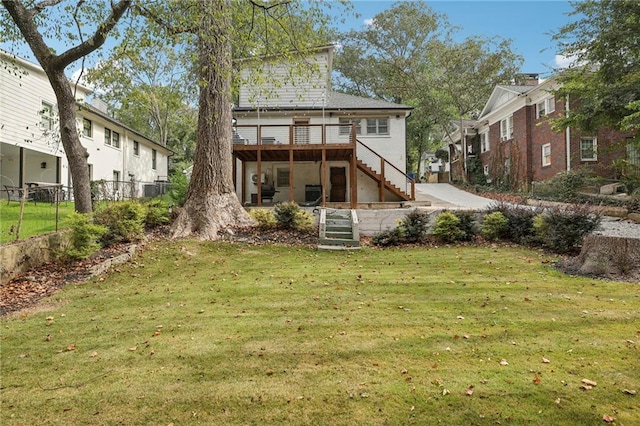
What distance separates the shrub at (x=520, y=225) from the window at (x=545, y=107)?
13873 millimetres

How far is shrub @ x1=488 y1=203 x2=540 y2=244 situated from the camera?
935 cm

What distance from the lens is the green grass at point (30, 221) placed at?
24.2 ft

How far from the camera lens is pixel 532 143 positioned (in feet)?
74.3

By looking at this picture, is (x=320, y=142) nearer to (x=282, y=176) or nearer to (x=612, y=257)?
(x=282, y=176)

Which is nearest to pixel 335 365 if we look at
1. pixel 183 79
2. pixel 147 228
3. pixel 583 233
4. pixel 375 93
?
pixel 583 233

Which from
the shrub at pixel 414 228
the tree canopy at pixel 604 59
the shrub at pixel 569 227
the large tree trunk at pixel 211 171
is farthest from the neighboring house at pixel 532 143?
the large tree trunk at pixel 211 171

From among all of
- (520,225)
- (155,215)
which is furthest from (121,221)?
(520,225)

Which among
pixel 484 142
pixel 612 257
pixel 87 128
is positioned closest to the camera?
pixel 612 257

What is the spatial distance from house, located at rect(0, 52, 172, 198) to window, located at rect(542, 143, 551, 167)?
2193 centimetres

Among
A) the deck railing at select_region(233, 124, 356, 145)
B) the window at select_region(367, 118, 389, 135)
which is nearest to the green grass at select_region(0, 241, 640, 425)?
the deck railing at select_region(233, 124, 356, 145)

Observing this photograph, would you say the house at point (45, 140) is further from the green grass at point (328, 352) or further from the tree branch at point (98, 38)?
the green grass at point (328, 352)

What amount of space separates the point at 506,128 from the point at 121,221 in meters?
25.3

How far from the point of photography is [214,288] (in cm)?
595

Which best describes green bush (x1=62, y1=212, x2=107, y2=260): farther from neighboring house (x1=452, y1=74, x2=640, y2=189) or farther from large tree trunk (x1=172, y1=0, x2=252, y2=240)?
neighboring house (x1=452, y1=74, x2=640, y2=189)
